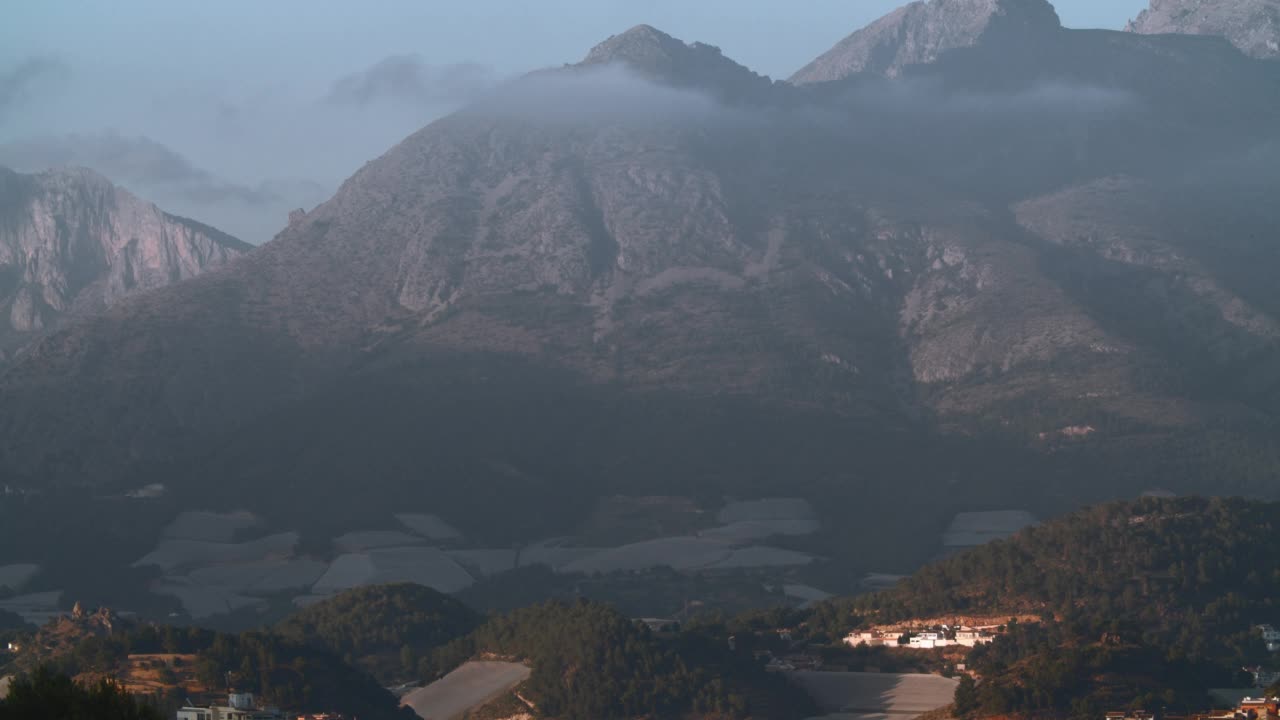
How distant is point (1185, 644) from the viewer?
4289 inches

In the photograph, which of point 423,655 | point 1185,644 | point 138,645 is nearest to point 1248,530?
point 1185,644

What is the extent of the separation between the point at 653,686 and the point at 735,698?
4943mm

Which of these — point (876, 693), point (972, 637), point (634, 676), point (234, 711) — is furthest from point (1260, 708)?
point (234, 711)

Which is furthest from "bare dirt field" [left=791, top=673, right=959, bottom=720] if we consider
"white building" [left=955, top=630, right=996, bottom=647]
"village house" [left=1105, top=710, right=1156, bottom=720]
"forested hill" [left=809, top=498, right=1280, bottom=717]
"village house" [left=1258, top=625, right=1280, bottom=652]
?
"village house" [left=1258, top=625, right=1280, bottom=652]

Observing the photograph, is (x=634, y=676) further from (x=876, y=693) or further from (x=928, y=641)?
(x=928, y=641)

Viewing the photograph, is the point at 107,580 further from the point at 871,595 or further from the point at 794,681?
the point at 794,681

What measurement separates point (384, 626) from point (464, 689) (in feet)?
Answer: 69.4

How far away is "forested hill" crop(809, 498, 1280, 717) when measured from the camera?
93.2m

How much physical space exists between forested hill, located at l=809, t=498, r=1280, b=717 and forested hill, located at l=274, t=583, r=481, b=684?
25213 millimetres

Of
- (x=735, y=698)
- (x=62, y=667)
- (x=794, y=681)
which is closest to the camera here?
(x=62, y=667)

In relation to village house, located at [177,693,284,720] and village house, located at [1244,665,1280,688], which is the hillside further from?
village house, located at [1244,665,1280,688]

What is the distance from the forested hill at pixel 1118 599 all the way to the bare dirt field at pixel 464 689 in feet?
73.0

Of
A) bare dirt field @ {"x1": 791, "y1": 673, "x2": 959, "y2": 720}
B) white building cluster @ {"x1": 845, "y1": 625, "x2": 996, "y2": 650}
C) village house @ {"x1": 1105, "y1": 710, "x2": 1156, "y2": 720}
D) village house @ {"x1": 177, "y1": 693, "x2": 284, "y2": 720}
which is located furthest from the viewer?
white building cluster @ {"x1": 845, "y1": 625, "x2": 996, "y2": 650}

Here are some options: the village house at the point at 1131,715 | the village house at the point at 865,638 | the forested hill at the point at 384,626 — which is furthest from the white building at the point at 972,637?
the forested hill at the point at 384,626
